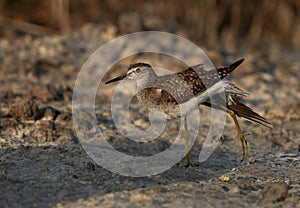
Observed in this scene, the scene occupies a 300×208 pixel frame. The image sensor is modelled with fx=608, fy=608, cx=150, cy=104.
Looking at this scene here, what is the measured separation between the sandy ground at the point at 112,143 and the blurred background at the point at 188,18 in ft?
2.38

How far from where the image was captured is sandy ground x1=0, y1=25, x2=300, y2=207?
4660 mm

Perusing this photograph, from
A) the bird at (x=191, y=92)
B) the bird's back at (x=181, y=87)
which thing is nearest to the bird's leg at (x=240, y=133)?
the bird at (x=191, y=92)

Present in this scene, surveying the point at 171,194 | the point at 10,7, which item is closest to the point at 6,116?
the point at 171,194

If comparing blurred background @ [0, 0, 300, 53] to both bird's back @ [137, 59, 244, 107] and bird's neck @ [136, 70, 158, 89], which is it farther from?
bird's back @ [137, 59, 244, 107]

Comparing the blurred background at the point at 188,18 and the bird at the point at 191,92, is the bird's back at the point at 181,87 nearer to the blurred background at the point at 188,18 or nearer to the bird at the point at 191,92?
the bird at the point at 191,92

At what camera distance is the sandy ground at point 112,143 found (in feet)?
15.3

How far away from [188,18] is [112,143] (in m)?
5.72

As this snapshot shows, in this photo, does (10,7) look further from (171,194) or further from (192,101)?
(171,194)

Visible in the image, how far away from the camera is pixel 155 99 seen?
5664 mm

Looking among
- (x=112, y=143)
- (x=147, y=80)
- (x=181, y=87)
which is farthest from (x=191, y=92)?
(x=112, y=143)

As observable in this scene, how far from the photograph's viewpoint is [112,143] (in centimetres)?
612

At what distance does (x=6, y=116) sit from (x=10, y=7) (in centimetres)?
525

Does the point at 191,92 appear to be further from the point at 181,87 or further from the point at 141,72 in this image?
the point at 141,72

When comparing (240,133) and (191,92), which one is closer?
(191,92)
